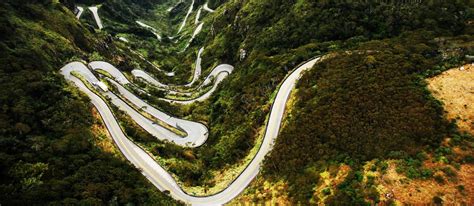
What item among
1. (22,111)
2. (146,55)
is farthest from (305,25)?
(146,55)

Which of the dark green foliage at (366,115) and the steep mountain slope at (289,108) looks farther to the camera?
the steep mountain slope at (289,108)

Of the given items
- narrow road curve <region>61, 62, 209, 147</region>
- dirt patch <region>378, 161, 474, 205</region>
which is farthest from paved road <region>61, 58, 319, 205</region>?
dirt patch <region>378, 161, 474, 205</region>

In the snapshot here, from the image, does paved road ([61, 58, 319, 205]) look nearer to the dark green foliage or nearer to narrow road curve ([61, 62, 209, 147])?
the dark green foliage

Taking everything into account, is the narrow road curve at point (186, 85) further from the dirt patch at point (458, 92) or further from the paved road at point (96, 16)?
the dirt patch at point (458, 92)

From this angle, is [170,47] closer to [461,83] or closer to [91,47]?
[91,47]

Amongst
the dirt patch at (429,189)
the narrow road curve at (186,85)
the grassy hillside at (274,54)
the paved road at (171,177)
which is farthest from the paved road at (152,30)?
the dirt patch at (429,189)

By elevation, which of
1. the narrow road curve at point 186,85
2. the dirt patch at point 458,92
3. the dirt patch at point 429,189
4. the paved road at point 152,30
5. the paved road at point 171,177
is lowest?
the paved road at point 152,30
